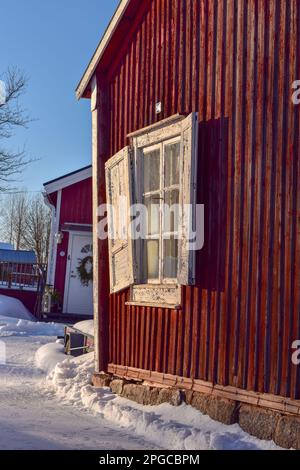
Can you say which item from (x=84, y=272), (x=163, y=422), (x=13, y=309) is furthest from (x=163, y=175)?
(x=13, y=309)

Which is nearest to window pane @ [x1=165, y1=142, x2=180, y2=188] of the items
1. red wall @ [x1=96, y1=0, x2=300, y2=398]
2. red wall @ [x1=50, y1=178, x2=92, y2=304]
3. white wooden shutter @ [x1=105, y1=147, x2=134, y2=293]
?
red wall @ [x1=96, y1=0, x2=300, y2=398]

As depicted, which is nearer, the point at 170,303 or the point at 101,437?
the point at 101,437

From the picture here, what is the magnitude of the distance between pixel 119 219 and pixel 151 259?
74 cm

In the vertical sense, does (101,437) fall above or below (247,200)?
below

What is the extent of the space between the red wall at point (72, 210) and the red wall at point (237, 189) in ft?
40.0

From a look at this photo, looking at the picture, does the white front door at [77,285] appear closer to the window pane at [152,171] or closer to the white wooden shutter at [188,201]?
the window pane at [152,171]

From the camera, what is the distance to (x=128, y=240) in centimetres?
708

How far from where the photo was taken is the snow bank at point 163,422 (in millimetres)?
4836

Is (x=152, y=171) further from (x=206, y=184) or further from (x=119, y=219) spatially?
(x=206, y=184)

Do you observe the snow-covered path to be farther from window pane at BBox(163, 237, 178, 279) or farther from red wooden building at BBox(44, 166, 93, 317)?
red wooden building at BBox(44, 166, 93, 317)
